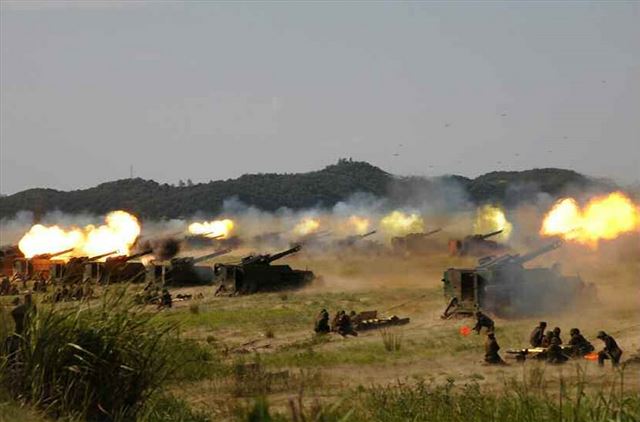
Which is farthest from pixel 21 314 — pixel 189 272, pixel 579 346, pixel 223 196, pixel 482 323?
pixel 223 196

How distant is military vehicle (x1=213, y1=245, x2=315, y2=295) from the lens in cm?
4188

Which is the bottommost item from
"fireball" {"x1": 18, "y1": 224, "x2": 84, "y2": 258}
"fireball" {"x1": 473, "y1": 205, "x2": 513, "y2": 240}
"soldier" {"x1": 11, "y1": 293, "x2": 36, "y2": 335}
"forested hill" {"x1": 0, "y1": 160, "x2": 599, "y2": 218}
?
"soldier" {"x1": 11, "y1": 293, "x2": 36, "y2": 335}

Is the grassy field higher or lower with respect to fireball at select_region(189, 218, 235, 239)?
lower

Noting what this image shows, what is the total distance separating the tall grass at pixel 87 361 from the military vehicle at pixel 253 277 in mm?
29711

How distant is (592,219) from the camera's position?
42.2 metres

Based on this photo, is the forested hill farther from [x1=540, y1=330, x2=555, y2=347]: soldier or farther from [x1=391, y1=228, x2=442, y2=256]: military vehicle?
[x1=540, y1=330, x2=555, y2=347]: soldier

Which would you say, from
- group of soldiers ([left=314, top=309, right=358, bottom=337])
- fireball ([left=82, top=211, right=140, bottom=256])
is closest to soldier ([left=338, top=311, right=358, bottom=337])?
group of soldiers ([left=314, top=309, right=358, bottom=337])

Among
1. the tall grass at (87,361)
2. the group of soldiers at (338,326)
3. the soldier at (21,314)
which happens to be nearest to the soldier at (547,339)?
the group of soldiers at (338,326)

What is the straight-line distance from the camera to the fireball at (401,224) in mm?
79562

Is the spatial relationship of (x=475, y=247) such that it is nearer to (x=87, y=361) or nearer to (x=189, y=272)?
(x=189, y=272)

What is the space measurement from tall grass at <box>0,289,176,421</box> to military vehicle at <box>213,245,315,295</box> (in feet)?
97.5

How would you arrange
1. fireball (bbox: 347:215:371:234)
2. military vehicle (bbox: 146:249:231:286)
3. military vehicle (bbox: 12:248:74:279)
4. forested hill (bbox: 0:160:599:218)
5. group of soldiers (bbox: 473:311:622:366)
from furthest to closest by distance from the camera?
forested hill (bbox: 0:160:599:218) < fireball (bbox: 347:215:371:234) < military vehicle (bbox: 12:248:74:279) < military vehicle (bbox: 146:249:231:286) < group of soldiers (bbox: 473:311:622:366)

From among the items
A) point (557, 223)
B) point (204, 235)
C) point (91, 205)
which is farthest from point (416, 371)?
point (91, 205)

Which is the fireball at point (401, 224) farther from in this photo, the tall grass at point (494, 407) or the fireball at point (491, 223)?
the tall grass at point (494, 407)
